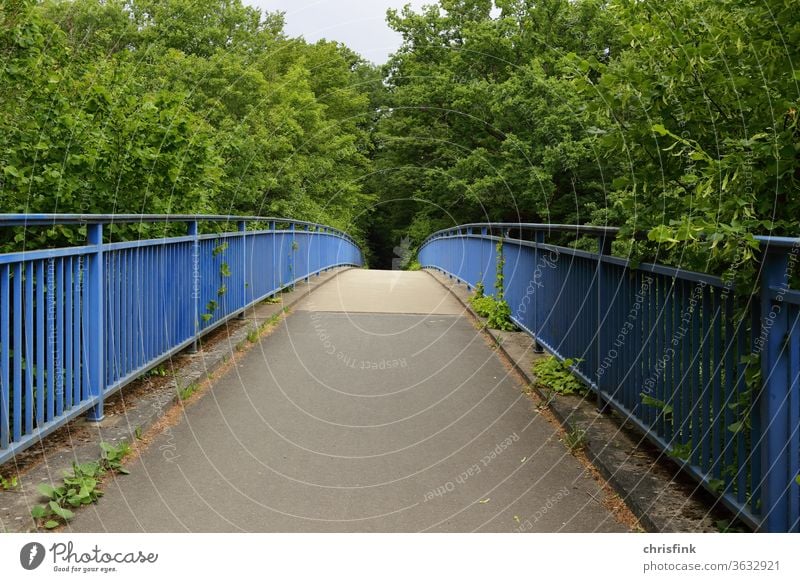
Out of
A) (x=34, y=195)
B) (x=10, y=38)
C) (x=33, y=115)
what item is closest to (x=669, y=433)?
(x=34, y=195)

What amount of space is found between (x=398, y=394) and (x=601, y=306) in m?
2.00

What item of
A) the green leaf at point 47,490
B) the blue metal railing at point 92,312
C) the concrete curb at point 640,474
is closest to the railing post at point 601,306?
the concrete curb at point 640,474

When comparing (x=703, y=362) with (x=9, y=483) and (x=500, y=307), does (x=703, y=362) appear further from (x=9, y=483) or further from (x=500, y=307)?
(x=500, y=307)

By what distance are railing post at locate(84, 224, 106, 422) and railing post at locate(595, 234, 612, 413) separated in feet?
11.2

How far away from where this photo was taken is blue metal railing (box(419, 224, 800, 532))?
10.9 feet

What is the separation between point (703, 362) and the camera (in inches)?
165

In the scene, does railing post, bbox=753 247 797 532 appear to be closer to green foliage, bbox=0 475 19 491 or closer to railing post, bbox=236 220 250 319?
green foliage, bbox=0 475 19 491

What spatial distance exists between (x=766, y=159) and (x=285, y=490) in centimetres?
297

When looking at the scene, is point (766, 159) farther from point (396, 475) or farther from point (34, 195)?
point (34, 195)

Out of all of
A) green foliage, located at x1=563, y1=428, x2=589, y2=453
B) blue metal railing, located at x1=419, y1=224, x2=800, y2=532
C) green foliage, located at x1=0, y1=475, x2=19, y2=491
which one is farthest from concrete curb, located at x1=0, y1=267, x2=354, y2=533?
blue metal railing, located at x1=419, y1=224, x2=800, y2=532

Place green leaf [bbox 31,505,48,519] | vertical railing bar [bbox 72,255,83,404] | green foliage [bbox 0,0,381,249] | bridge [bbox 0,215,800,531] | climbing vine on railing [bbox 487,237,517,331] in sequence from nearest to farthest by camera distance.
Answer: bridge [bbox 0,215,800,531] < green leaf [bbox 31,505,48,519] < vertical railing bar [bbox 72,255,83,404] < green foliage [bbox 0,0,381,249] < climbing vine on railing [bbox 487,237,517,331]

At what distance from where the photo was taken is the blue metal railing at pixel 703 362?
333 centimetres

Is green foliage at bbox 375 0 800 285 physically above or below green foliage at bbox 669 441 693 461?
above

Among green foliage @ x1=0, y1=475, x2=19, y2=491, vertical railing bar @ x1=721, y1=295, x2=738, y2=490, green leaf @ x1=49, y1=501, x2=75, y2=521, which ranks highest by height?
vertical railing bar @ x1=721, y1=295, x2=738, y2=490
